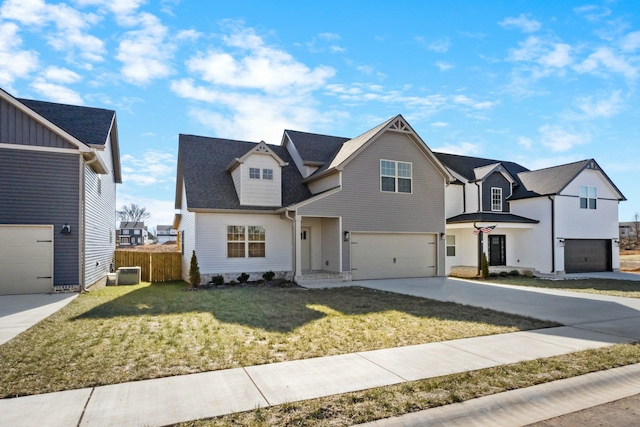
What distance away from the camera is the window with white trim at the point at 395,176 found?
17.6m

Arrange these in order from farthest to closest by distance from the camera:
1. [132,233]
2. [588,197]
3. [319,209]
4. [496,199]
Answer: [132,233] → [496,199] → [588,197] → [319,209]

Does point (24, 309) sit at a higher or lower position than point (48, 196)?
lower

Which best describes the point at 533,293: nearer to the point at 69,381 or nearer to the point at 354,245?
the point at 354,245

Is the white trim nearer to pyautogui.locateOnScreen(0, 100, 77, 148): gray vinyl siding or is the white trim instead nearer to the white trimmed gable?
pyautogui.locateOnScreen(0, 100, 77, 148): gray vinyl siding

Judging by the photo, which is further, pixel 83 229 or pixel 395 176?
pixel 395 176

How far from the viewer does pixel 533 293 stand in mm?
12992

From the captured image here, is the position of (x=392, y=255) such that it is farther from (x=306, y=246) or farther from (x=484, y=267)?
(x=484, y=267)

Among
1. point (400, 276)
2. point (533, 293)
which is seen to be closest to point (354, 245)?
point (400, 276)

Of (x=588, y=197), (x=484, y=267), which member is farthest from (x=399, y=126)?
(x=588, y=197)

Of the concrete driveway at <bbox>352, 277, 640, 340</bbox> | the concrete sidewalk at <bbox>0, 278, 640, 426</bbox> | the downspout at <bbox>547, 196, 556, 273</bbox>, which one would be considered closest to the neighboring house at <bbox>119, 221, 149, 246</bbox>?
the concrete driveway at <bbox>352, 277, 640, 340</bbox>

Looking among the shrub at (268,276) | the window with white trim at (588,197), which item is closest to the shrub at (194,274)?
the shrub at (268,276)

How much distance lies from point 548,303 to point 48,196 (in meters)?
15.7

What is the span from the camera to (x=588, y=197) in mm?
22281

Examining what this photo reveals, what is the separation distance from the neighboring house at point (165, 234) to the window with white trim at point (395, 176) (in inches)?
3363
